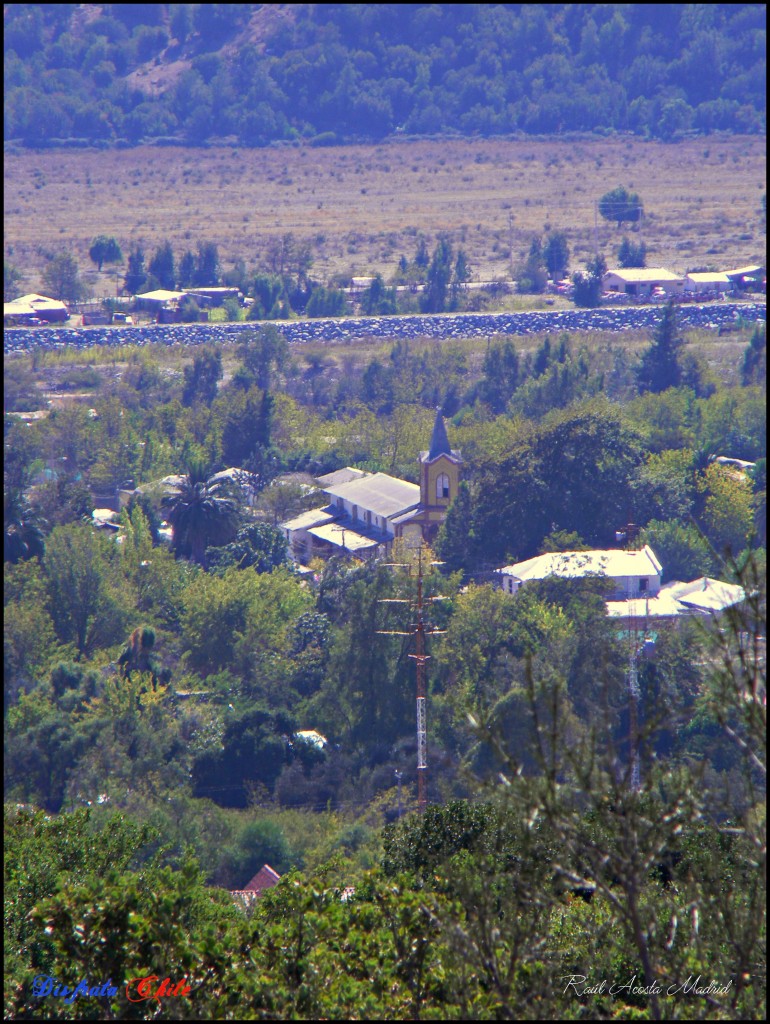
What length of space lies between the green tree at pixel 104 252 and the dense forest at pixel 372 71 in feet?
164

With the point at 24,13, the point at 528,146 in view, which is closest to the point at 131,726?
the point at 528,146

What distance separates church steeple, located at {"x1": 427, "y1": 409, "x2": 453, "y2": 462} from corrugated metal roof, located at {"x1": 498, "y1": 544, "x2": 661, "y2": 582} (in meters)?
5.53

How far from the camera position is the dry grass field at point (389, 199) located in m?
105

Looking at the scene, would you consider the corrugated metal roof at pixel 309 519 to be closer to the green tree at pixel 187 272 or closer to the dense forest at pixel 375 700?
the dense forest at pixel 375 700

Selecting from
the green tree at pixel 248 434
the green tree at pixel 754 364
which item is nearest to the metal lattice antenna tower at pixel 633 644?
the green tree at pixel 248 434

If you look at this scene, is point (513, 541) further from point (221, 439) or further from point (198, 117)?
point (198, 117)

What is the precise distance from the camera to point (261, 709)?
3178 centimetres

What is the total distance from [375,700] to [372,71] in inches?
5828

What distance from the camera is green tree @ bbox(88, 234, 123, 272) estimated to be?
100 meters

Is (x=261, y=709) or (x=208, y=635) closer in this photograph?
(x=261, y=709)

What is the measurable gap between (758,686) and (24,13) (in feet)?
607

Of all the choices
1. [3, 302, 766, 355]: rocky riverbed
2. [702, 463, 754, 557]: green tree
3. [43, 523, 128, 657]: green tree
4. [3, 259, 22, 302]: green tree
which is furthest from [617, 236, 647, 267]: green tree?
[43, 523, 128, 657]: green tree

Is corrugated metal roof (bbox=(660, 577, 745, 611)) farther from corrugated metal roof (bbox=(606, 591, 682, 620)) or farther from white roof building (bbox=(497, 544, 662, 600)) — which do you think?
white roof building (bbox=(497, 544, 662, 600))

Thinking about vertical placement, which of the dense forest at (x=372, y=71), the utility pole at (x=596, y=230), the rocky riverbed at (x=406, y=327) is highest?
the dense forest at (x=372, y=71)
